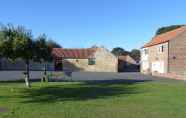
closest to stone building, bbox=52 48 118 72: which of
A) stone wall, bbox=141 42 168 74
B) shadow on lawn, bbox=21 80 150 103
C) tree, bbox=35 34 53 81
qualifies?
stone wall, bbox=141 42 168 74

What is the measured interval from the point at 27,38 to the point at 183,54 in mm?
34588

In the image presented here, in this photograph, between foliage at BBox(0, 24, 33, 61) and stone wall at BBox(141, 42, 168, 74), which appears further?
stone wall at BBox(141, 42, 168, 74)

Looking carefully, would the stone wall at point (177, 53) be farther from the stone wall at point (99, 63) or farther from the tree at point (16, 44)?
the tree at point (16, 44)

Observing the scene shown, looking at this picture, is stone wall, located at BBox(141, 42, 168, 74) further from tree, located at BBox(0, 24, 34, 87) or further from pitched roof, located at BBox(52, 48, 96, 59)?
tree, located at BBox(0, 24, 34, 87)

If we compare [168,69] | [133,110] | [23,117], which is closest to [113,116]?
[133,110]

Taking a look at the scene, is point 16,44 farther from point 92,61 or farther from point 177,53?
point 92,61

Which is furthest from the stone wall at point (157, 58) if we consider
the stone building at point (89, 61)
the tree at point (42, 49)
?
the tree at point (42, 49)

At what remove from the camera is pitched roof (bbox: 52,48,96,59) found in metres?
75.9

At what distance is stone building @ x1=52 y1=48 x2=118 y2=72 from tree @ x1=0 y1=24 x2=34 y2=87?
45514mm

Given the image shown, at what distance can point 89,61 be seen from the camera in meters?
75.4

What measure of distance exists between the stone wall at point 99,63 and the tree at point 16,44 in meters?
45.7

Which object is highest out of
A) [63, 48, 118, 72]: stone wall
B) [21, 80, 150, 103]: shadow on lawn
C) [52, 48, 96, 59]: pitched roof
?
[52, 48, 96, 59]: pitched roof

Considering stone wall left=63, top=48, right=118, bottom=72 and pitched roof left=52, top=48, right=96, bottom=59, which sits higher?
pitched roof left=52, top=48, right=96, bottom=59

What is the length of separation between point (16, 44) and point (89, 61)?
47.7 meters
